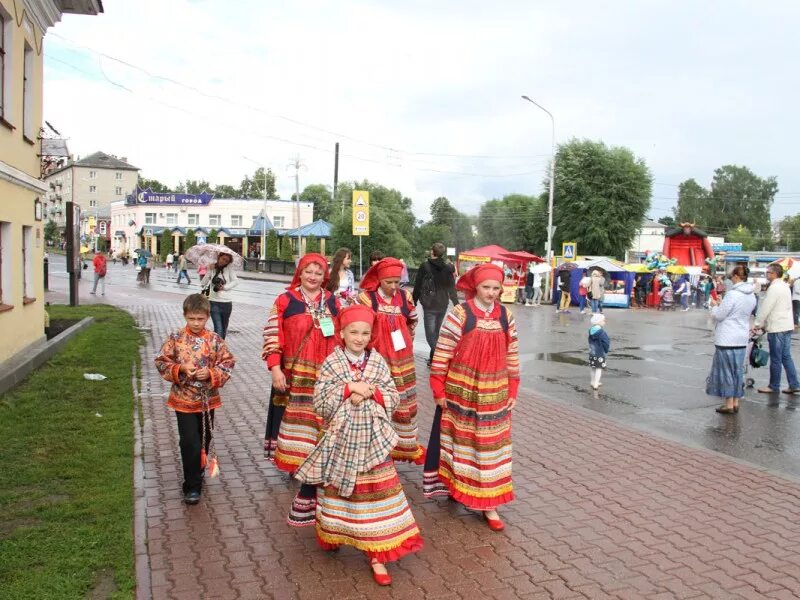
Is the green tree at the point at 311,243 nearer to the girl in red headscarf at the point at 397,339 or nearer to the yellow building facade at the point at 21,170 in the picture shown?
the yellow building facade at the point at 21,170

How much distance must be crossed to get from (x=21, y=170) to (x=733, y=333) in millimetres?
10001

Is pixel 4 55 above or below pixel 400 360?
above

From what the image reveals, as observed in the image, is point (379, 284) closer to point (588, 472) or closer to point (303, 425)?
point (303, 425)

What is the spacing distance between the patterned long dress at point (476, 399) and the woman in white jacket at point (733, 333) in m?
4.56

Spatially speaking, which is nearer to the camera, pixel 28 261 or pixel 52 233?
pixel 28 261

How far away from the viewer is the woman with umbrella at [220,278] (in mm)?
10695

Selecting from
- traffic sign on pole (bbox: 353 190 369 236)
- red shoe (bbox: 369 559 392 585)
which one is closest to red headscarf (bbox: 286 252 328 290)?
red shoe (bbox: 369 559 392 585)

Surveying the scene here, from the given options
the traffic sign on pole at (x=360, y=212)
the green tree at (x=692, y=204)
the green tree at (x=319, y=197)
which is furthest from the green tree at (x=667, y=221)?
the traffic sign on pole at (x=360, y=212)

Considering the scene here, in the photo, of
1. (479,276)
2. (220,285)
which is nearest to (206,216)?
(220,285)

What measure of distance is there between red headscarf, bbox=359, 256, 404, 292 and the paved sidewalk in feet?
5.28

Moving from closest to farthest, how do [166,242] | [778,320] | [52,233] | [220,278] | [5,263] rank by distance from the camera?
1. [778,320]
2. [5,263]
3. [220,278]
4. [166,242]
5. [52,233]

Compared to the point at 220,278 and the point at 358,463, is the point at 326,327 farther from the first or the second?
the point at 220,278

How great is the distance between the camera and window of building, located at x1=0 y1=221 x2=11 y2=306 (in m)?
10.4

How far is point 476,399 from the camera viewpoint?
4.98 meters
